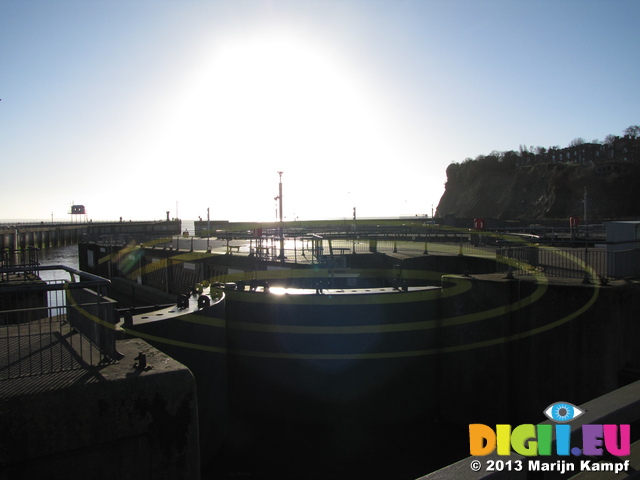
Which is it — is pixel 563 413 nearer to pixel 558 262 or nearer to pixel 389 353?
pixel 389 353

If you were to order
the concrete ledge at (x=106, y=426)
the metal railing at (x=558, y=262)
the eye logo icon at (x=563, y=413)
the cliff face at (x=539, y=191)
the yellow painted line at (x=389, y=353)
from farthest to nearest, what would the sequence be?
the cliff face at (x=539, y=191) < the metal railing at (x=558, y=262) < the yellow painted line at (x=389, y=353) < the concrete ledge at (x=106, y=426) < the eye logo icon at (x=563, y=413)

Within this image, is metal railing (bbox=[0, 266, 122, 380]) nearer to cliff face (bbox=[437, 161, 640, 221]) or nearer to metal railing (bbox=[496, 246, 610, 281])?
metal railing (bbox=[496, 246, 610, 281])

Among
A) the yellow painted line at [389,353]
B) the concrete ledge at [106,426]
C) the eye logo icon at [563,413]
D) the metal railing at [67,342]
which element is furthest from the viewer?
the yellow painted line at [389,353]

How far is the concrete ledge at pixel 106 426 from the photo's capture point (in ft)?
15.8

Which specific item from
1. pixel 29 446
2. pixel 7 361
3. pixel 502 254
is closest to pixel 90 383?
pixel 29 446

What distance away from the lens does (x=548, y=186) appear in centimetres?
8488

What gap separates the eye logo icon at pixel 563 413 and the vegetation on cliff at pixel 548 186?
6768cm

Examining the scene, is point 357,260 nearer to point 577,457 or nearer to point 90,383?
point 90,383

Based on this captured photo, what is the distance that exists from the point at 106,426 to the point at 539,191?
98846mm

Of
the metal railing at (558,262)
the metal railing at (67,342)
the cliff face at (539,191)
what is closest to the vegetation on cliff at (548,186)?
the cliff face at (539,191)

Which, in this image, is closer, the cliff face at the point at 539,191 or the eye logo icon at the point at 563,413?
the eye logo icon at the point at 563,413

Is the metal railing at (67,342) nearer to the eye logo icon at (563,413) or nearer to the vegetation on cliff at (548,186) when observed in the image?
the eye logo icon at (563,413)

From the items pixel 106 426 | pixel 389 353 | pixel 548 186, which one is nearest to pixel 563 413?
pixel 106 426

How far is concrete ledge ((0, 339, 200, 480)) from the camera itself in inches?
190
